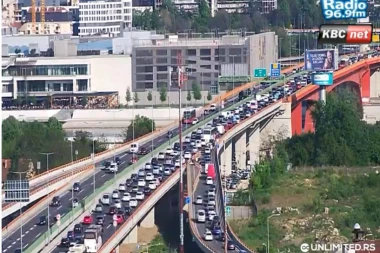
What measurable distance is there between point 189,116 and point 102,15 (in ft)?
84.7

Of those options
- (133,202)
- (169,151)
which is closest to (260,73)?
(169,151)

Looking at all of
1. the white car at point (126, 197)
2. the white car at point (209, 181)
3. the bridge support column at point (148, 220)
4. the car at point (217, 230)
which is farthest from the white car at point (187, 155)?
the car at point (217, 230)

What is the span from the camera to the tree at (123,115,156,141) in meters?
32.0

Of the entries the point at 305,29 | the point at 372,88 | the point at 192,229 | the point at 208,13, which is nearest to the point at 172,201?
the point at 192,229

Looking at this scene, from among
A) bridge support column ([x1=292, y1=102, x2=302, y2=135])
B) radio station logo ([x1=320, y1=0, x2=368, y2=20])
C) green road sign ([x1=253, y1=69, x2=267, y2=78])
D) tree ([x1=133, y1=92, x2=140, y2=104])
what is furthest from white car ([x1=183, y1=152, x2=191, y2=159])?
radio station logo ([x1=320, y1=0, x2=368, y2=20])

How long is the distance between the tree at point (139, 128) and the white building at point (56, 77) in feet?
19.1

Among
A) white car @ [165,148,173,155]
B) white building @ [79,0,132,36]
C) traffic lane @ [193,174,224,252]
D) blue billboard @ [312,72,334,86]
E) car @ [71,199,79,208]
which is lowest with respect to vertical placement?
traffic lane @ [193,174,224,252]

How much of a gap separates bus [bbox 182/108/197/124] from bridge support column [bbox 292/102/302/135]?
2468mm

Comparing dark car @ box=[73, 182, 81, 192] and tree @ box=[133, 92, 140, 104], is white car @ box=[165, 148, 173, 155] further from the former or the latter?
tree @ box=[133, 92, 140, 104]

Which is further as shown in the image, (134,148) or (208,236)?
(134,148)

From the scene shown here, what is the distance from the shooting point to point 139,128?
32.4 metres

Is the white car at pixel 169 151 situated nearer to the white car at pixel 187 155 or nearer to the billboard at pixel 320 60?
the white car at pixel 187 155

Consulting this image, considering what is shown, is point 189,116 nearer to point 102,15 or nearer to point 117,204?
point 117,204

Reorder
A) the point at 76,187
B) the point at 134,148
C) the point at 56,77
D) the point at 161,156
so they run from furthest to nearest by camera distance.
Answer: the point at 56,77 → the point at 134,148 → the point at 161,156 → the point at 76,187
